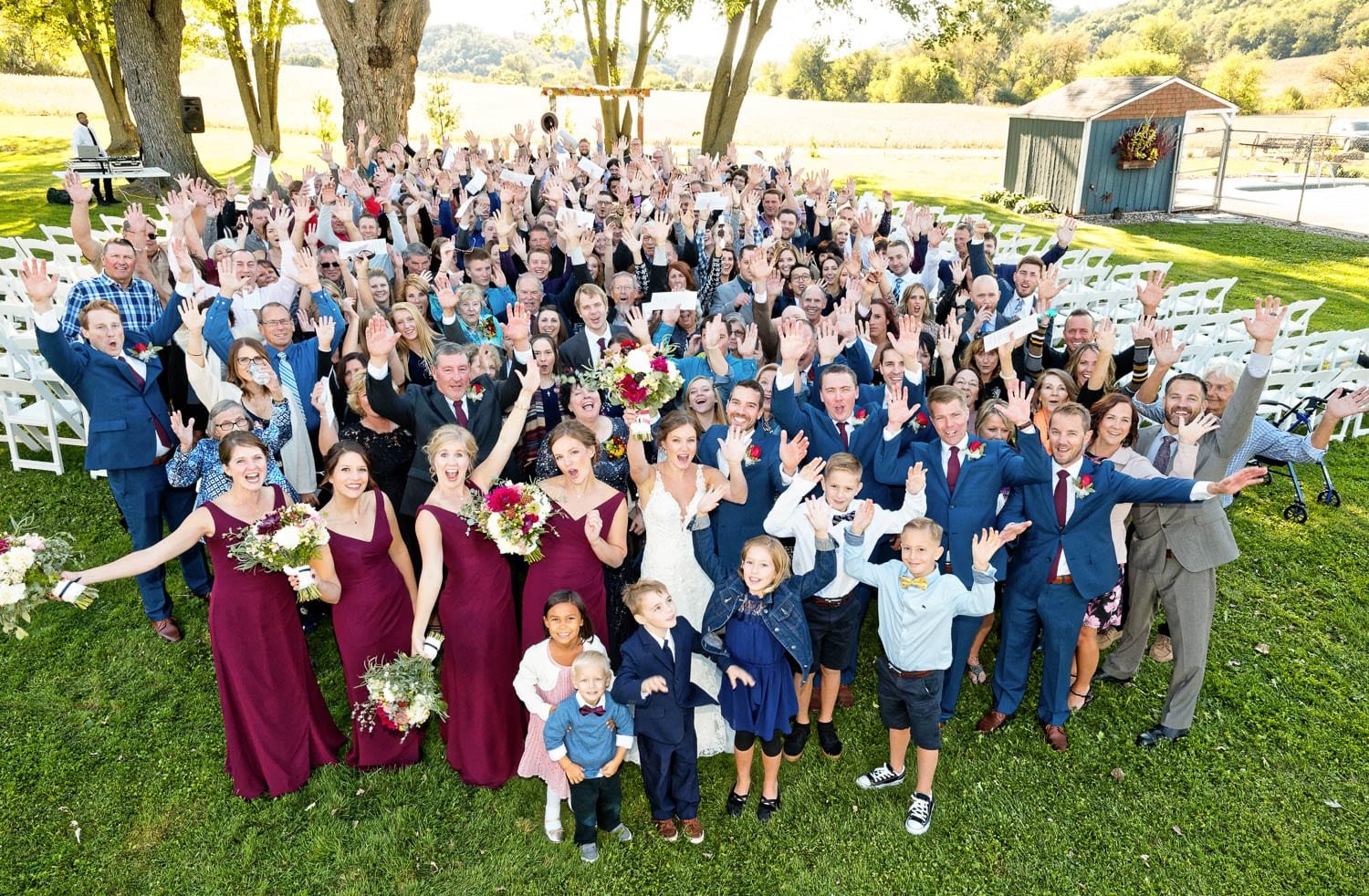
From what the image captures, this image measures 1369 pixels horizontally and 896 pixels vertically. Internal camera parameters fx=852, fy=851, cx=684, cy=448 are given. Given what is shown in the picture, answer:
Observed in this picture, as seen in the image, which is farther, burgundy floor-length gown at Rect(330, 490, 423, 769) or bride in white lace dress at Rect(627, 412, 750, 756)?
bride in white lace dress at Rect(627, 412, 750, 756)

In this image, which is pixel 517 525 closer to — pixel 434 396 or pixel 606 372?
pixel 606 372

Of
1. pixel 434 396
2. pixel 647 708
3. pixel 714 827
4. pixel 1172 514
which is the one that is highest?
pixel 434 396

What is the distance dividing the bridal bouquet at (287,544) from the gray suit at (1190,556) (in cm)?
508

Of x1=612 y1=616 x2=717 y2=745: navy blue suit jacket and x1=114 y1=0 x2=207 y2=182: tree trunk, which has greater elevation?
x1=114 y1=0 x2=207 y2=182: tree trunk

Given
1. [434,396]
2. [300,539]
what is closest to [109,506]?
[434,396]

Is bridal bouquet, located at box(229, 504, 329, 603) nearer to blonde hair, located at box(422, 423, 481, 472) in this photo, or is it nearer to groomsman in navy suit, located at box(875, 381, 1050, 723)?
blonde hair, located at box(422, 423, 481, 472)

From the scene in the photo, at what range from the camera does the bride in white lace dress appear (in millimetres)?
5082

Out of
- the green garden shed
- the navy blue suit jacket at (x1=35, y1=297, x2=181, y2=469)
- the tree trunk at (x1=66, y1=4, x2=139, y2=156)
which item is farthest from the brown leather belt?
the tree trunk at (x1=66, y1=4, x2=139, y2=156)

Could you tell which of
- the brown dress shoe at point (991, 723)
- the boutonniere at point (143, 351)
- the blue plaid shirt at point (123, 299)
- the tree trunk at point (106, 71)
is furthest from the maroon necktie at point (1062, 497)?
the tree trunk at point (106, 71)

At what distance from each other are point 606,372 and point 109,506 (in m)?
5.94

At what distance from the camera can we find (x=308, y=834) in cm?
486

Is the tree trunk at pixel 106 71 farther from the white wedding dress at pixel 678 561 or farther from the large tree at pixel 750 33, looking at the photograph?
the white wedding dress at pixel 678 561

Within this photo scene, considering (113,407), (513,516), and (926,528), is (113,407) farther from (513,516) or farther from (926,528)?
(926,528)

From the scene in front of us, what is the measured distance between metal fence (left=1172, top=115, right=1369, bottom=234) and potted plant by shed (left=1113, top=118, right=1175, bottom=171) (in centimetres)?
78
